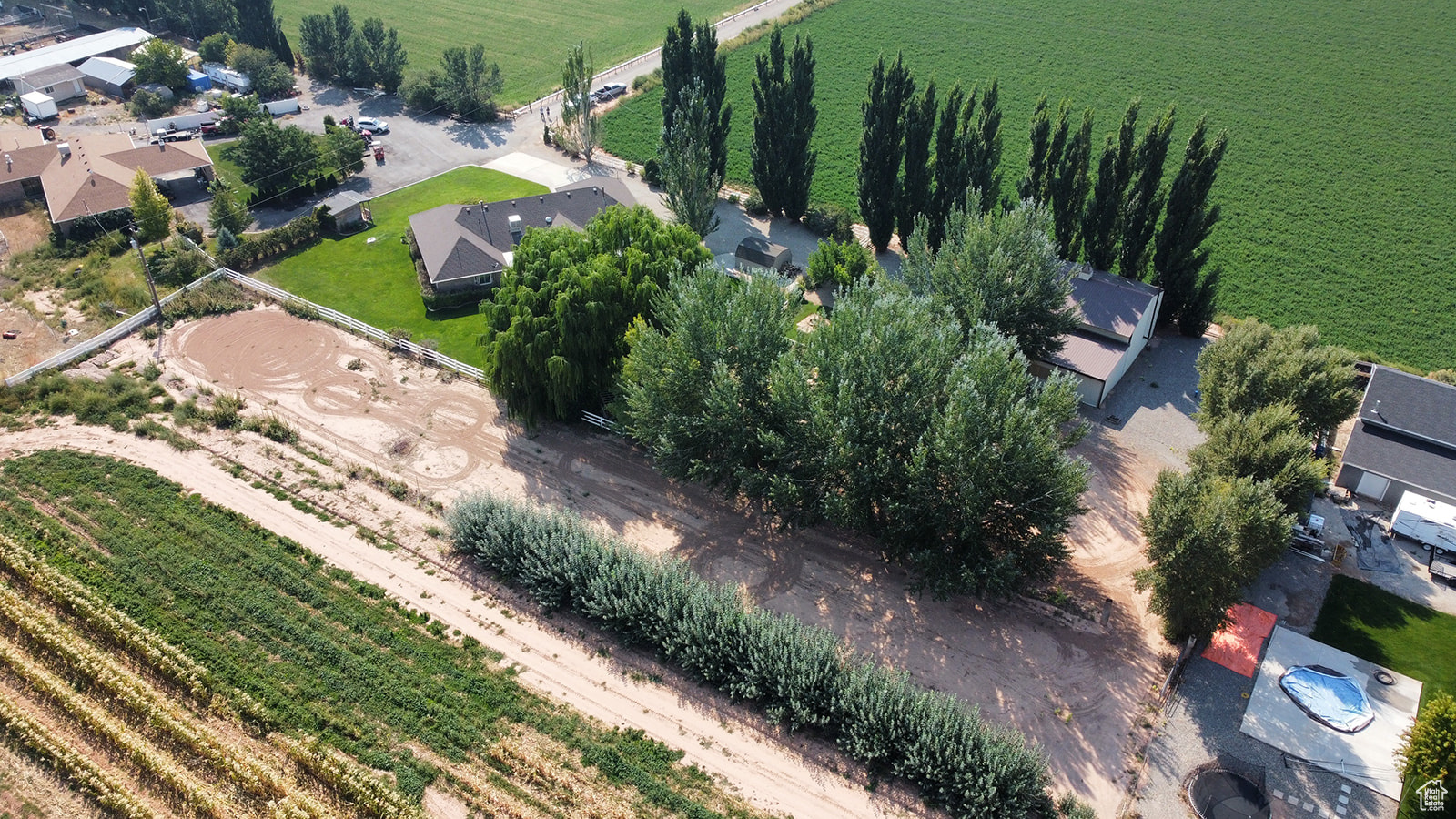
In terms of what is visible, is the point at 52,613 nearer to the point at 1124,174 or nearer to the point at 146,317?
the point at 146,317

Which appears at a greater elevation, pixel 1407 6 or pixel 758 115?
pixel 1407 6

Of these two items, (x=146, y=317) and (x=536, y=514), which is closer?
(x=536, y=514)

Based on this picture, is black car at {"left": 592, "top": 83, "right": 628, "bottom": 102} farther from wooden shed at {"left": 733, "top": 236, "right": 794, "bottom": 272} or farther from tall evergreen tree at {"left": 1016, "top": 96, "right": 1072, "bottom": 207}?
tall evergreen tree at {"left": 1016, "top": 96, "right": 1072, "bottom": 207}

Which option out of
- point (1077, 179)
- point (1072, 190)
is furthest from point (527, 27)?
point (1077, 179)

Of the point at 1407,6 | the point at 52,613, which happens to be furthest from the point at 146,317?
the point at 1407,6

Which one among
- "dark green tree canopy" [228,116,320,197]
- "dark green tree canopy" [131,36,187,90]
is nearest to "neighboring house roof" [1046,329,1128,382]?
"dark green tree canopy" [228,116,320,197]

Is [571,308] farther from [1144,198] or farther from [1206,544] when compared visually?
[1144,198]

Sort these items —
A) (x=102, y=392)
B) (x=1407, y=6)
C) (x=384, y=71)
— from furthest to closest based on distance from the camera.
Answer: (x=1407, y=6) → (x=384, y=71) → (x=102, y=392)

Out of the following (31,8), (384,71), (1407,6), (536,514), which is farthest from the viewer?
(31,8)
